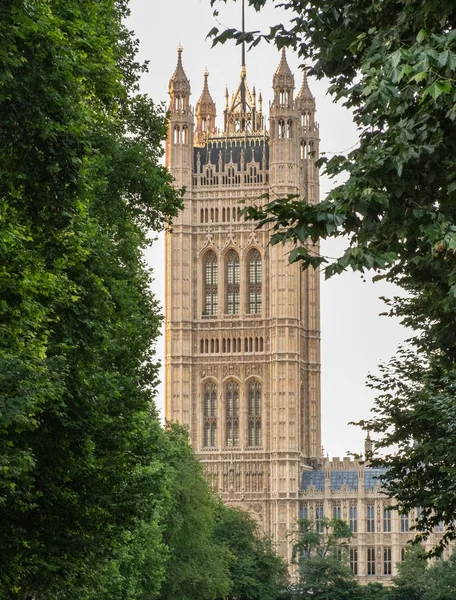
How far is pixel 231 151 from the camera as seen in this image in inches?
5832

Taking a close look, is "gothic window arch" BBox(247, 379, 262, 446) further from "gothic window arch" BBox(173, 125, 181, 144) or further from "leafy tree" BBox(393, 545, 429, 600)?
"leafy tree" BBox(393, 545, 429, 600)

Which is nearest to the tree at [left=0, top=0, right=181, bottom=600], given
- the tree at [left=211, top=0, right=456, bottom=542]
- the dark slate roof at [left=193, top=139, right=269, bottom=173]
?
the tree at [left=211, top=0, right=456, bottom=542]

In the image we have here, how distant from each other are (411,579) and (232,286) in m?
42.0

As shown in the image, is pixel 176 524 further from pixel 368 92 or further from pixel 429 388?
pixel 368 92

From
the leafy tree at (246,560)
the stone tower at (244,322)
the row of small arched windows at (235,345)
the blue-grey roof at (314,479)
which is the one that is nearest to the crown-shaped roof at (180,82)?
the stone tower at (244,322)

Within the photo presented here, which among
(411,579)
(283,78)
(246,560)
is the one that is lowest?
(411,579)

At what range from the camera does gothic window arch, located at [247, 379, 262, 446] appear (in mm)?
141250

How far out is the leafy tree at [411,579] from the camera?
102250mm

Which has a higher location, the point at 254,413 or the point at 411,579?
the point at 254,413

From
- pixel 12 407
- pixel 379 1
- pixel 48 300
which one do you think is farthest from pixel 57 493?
pixel 379 1

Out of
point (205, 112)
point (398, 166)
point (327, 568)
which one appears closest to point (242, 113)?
point (205, 112)

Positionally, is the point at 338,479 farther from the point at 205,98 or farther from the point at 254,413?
the point at 205,98

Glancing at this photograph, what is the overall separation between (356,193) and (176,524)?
55410 millimetres

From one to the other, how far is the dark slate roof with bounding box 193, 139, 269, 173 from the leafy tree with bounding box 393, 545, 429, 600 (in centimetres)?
4458
